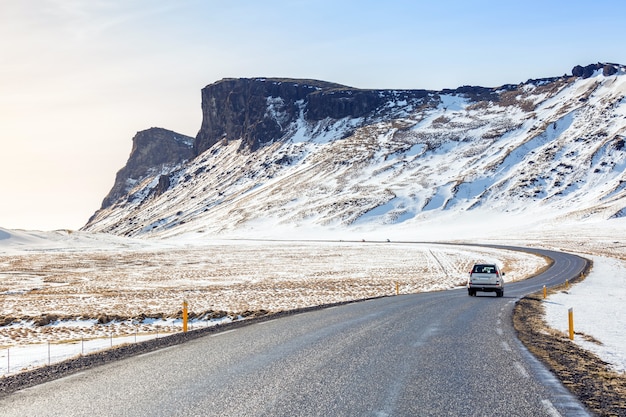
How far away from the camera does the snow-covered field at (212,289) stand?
21.1 m

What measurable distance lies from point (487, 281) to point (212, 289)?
19.2m

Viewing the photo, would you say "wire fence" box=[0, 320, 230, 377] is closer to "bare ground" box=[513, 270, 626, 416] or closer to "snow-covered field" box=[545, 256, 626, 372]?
"bare ground" box=[513, 270, 626, 416]

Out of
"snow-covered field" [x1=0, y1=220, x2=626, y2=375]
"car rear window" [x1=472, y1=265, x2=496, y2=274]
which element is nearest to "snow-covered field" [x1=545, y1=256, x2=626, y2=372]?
"snow-covered field" [x1=0, y1=220, x2=626, y2=375]

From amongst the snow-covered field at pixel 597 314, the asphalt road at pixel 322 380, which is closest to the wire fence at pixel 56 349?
the asphalt road at pixel 322 380

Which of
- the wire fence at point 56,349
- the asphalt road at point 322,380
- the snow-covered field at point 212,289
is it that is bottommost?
the snow-covered field at point 212,289

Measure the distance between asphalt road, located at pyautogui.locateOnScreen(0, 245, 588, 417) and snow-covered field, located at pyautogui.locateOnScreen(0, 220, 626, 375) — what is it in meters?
3.13

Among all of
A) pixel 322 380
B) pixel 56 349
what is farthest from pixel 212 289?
pixel 322 380

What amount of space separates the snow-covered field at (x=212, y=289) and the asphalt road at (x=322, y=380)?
3133 mm

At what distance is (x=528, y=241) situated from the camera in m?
114

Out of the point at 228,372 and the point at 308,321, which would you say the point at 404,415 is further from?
the point at 308,321

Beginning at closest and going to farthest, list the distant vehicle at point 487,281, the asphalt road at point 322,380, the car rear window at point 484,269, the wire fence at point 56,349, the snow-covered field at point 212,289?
the asphalt road at point 322,380 → the wire fence at point 56,349 → the snow-covered field at point 212,289 → the distant vehicle at point 487,281 → the car rear window at point 484,269

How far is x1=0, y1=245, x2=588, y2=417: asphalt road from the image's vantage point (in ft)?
31.2

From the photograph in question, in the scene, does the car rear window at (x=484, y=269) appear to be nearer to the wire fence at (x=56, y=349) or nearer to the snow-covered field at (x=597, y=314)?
the snow-covered field at (x=597, y=314)

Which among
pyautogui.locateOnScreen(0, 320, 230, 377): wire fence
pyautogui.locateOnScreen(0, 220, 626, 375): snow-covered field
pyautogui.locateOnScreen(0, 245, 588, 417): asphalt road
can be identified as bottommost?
pyautogui.locateOnScreen(0, 220, 626, 375): snow-covered field
